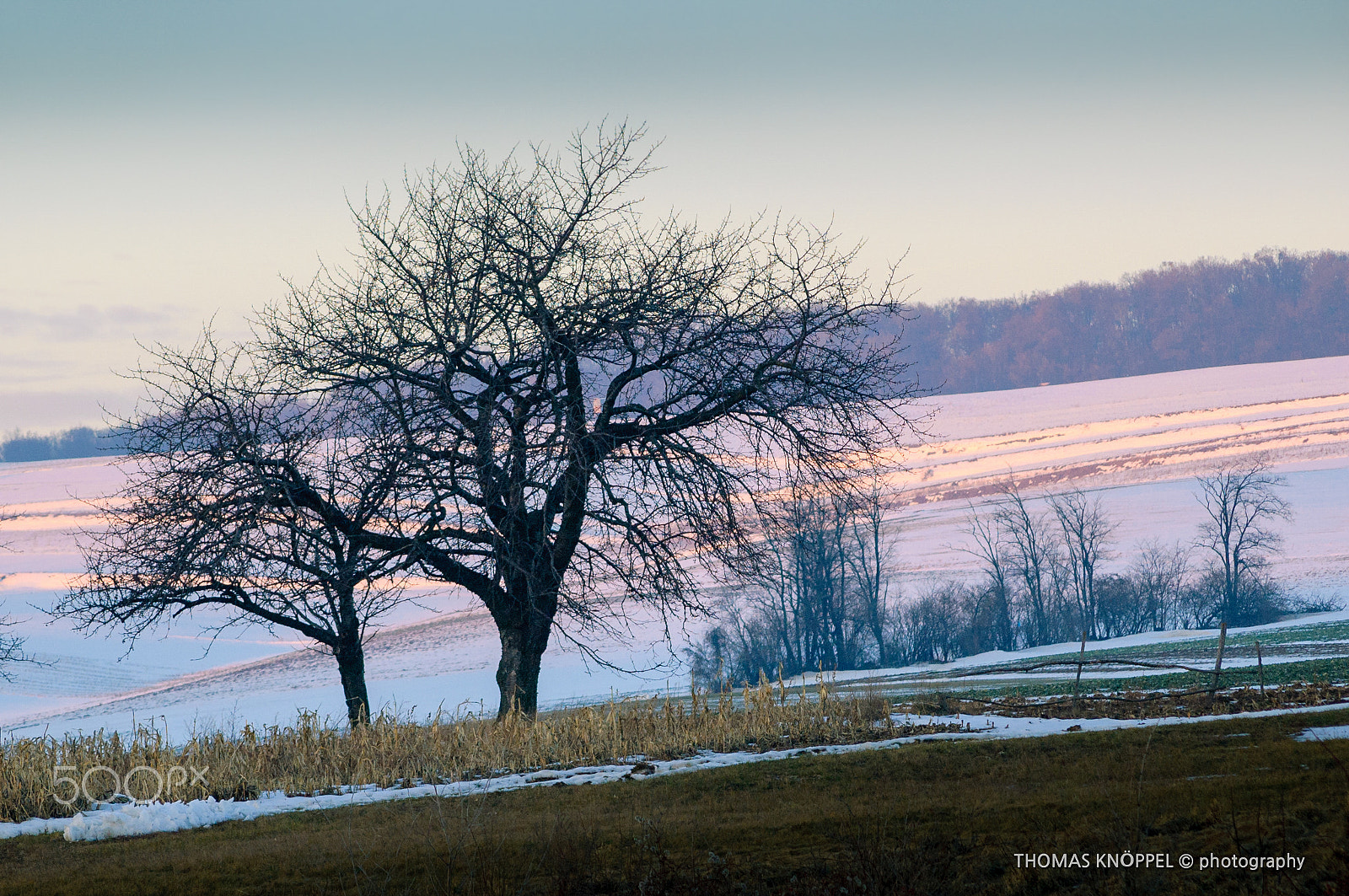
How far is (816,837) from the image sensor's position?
809 centimetres

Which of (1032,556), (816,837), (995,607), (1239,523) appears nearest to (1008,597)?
(995,607)

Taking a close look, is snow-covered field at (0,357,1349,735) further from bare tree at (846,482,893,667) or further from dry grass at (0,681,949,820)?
dry grass at (0,681,949,820)

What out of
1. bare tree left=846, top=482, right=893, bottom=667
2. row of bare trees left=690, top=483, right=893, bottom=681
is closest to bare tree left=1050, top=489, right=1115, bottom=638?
bare tree left=846, top=482, right=893, bottom=667

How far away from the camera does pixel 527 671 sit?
1689 centimetres

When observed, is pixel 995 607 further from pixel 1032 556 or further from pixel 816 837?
pixel 816 837

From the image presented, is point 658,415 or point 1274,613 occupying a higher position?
point 658,415

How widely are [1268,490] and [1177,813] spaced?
2769 inches

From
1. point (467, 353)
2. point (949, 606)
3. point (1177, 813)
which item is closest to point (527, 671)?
point (467, 353)

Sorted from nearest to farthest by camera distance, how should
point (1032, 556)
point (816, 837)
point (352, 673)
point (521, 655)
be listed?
point (816, 837) → point (521, 655) → point (352, 673) → point (1032, 556)

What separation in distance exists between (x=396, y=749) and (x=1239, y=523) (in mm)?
62030

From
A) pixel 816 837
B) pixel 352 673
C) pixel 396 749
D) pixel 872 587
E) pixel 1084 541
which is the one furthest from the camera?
pixel 1084 541

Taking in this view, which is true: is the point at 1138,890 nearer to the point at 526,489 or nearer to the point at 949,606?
the point at 526,489

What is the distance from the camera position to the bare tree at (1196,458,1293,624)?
187 ft

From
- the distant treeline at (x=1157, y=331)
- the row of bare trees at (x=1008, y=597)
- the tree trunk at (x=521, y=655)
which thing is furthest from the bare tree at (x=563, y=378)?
the distant treeline at (x=1157, y=331)
